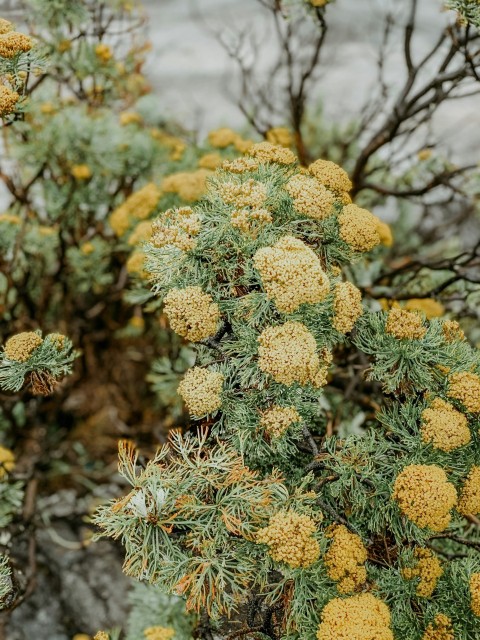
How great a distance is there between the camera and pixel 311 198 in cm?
126

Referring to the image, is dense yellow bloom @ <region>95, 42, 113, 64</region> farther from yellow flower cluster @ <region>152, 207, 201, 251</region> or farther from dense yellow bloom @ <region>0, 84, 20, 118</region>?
yellow flower cluster @ <region>152, 207, 201, 251</region>

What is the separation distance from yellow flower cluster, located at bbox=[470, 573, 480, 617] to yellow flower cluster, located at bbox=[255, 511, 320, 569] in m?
0.35

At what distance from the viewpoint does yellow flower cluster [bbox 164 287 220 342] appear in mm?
1227

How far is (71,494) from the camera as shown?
2.69 metres

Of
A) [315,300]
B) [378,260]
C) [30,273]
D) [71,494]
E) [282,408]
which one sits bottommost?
[71,494]

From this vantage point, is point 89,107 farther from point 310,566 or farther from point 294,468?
point 310,566

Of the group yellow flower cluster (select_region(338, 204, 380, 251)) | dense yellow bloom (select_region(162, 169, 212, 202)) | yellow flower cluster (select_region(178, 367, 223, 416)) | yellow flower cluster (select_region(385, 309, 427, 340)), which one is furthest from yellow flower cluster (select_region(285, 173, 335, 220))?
dense yellow bloom (select_region(162, 169, 212, 202))

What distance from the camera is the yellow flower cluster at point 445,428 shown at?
46.7 inches

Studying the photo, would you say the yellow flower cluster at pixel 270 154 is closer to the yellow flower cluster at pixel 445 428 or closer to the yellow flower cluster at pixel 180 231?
the yellow flower cluster at pixel 180 231

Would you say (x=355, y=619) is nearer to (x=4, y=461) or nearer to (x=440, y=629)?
(x=440, y=629)

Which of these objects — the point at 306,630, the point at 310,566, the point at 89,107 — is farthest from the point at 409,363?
the point at 89,107

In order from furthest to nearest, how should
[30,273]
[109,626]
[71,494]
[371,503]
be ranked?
[71,494], [30,273], [109,626], [371,503]

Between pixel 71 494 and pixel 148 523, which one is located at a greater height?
pixel 148 523

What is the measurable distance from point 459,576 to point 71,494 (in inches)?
72.9
